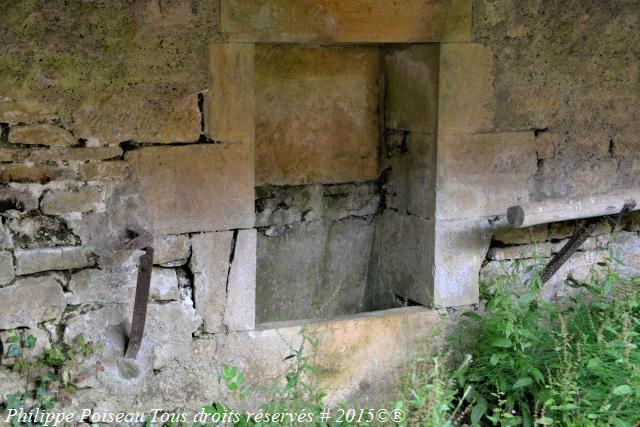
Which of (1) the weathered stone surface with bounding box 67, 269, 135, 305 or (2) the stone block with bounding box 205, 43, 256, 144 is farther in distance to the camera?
(2) the stone block with bounding box 205, 43, 256, 144

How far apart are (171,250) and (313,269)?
1194 millimetres

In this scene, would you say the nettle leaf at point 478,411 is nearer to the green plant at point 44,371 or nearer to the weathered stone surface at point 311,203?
the weathered stone surface at point 311,203

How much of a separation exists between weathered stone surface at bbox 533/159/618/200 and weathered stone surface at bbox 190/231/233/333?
1829 millimetres

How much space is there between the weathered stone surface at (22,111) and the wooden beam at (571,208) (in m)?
2.28

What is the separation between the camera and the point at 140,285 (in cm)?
352

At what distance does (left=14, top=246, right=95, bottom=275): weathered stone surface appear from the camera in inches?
134

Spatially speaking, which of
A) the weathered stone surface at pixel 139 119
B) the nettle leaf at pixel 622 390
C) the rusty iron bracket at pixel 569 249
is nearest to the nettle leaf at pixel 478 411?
the nettle leaf at pixel 622 390

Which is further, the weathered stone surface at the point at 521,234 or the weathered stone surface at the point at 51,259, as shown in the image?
the weathered stone surface at the point at 521,234

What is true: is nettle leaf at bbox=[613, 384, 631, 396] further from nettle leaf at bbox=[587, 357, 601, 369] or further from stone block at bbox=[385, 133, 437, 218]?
stone block at bbox=[385, 133, 437, 218]

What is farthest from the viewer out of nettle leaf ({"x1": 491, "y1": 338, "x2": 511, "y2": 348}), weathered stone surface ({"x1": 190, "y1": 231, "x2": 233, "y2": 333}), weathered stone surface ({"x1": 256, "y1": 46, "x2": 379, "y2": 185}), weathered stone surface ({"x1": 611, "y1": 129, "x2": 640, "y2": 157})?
weathered stone surface ({"x1": 611, "y1": 129, "x2": 640, "y2": 157})

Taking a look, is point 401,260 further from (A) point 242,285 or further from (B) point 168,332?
(B) point 168,332

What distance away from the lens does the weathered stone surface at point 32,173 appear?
3.33 metres

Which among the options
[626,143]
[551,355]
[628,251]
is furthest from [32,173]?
[628,251]

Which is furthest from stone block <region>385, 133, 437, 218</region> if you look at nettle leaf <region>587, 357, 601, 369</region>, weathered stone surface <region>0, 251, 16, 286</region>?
weathered stone surface <region>0, 251, 16, 286</region>
